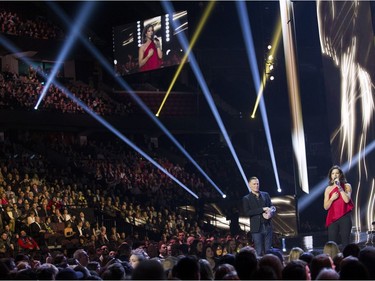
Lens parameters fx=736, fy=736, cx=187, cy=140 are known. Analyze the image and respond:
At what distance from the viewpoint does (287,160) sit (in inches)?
1199

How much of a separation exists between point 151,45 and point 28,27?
4956 millimetres

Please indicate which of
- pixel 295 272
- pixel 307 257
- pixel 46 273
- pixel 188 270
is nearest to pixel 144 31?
pixel 307 257

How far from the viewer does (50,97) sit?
26.8 metres

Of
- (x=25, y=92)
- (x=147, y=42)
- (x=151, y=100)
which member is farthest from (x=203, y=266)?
(x=151, y=100)

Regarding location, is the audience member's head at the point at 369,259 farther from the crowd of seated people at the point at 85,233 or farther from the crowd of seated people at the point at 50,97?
the crowd of seated people at the point at 50,97

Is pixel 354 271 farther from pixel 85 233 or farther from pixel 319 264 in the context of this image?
pixel 85 233

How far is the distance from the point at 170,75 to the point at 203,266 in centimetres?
2784

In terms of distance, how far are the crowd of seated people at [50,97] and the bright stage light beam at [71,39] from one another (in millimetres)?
214

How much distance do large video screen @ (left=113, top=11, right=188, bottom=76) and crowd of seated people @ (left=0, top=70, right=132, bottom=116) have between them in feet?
5.49

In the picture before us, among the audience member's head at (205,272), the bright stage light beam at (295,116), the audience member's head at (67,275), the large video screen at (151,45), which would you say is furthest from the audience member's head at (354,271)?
the large video screen at (151,45)

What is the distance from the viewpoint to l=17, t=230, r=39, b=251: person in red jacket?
1708cm

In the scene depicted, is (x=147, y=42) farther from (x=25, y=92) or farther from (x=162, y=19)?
(x=25, y=92)

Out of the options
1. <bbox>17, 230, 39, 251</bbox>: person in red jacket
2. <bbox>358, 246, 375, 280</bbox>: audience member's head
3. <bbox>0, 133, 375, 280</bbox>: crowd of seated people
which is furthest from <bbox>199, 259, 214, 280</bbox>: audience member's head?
<bbox>17, 230, 39, 251</bbox>: person in red jacket

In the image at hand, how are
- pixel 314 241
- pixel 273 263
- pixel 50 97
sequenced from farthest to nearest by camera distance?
pixel 50 97, pixel 314 241, pixel 273 263
